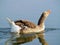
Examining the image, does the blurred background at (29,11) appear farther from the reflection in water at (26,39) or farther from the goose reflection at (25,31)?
the reflection in water at (26,39)

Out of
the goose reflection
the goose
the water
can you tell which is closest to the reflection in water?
the goose reflection

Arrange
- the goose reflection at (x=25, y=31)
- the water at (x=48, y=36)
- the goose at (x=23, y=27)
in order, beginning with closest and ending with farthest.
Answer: the water at (x=48, y=36), the goose reflection at (x=25, y=31), the goose at (x=23, y=27)

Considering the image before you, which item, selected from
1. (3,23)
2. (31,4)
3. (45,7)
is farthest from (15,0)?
(3,23)

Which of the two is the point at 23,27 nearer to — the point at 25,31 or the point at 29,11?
the point at 25,31

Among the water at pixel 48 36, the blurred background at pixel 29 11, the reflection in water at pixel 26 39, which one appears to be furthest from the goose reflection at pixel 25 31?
the blurred background at pixel 29 11

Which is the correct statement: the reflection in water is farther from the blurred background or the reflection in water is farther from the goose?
the blurred background

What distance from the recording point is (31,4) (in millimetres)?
14133

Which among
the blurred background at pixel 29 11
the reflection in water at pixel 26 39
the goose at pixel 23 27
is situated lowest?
the reflection in water at pixel 26 39

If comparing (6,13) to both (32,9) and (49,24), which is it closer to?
(32,9)

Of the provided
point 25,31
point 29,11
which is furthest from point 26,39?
point 29,11

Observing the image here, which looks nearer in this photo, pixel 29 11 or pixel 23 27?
pixel 23 27

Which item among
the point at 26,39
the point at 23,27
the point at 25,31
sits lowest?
the point at 26,39

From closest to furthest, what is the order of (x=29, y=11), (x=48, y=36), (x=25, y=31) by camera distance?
1. (x=48, y=36)
2. (x=25, y=31)
3. (x=29, y=11)

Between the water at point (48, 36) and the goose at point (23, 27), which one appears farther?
the goose at point (23, 27)
